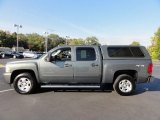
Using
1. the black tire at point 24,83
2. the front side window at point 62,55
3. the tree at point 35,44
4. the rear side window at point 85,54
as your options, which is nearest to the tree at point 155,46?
the tree at point 35,44

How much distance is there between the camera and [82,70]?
32.1ft

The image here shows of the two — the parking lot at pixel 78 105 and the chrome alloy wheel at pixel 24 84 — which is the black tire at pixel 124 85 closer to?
the parking lot at pixel 78 105

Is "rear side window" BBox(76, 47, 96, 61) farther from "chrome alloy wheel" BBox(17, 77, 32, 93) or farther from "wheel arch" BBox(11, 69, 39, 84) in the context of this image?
"chrome alloy wheel" BBox(17, 77, 32, 93)

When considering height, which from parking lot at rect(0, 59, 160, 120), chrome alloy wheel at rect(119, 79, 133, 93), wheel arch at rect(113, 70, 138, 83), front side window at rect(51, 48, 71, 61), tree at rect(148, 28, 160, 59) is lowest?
parking lot at rect(0, 59, 160, 120)

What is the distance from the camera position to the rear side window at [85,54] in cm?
993

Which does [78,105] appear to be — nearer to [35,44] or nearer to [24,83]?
[24,83]

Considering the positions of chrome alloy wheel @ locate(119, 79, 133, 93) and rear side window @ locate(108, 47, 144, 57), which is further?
rear side window @ locate(108, 47, 144, 57)

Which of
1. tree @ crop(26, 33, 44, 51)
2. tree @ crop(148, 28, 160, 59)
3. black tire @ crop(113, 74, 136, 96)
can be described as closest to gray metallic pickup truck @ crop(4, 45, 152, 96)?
black tire @ crop(113, 74, 136, 96)

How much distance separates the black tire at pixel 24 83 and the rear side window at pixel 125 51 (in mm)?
3010

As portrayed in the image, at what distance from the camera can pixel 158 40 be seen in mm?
86625

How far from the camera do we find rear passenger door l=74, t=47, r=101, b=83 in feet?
32.1

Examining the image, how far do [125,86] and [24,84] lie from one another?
12.0 feet

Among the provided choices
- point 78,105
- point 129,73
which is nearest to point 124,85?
point 129,73

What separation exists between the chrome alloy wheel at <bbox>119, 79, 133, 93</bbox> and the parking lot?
1.03 ft
